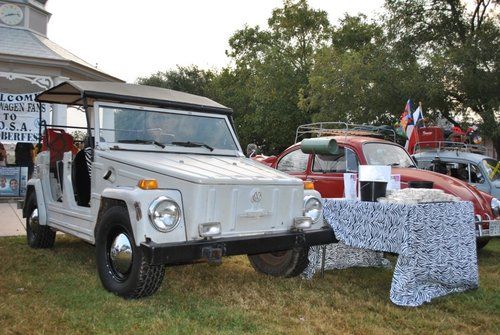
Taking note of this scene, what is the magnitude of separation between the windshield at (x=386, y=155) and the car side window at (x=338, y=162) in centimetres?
20

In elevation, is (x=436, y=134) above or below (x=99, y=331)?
above

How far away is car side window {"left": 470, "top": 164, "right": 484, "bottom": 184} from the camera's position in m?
8.70

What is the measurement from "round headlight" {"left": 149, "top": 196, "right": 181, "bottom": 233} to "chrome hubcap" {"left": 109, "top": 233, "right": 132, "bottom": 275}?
466 millimetres

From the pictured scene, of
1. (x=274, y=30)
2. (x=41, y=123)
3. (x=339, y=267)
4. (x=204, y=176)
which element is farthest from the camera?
(x=274, y=30)

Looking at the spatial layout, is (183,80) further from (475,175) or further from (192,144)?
(192,144)

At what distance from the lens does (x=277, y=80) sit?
92.6 ft

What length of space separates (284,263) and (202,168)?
1486mm

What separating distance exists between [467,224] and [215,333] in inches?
106

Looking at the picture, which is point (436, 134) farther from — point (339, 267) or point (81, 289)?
point (81, 289)

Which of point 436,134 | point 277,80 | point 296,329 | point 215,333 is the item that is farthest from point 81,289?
point 277,80

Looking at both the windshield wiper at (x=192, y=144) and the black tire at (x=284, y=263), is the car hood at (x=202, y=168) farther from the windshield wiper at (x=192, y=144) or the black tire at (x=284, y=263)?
the black tire at (x=284, y=263)

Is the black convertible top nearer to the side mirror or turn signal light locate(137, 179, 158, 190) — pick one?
the side mirror

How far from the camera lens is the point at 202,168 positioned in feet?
14.6

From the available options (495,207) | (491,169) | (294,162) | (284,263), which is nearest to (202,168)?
(284,263)
